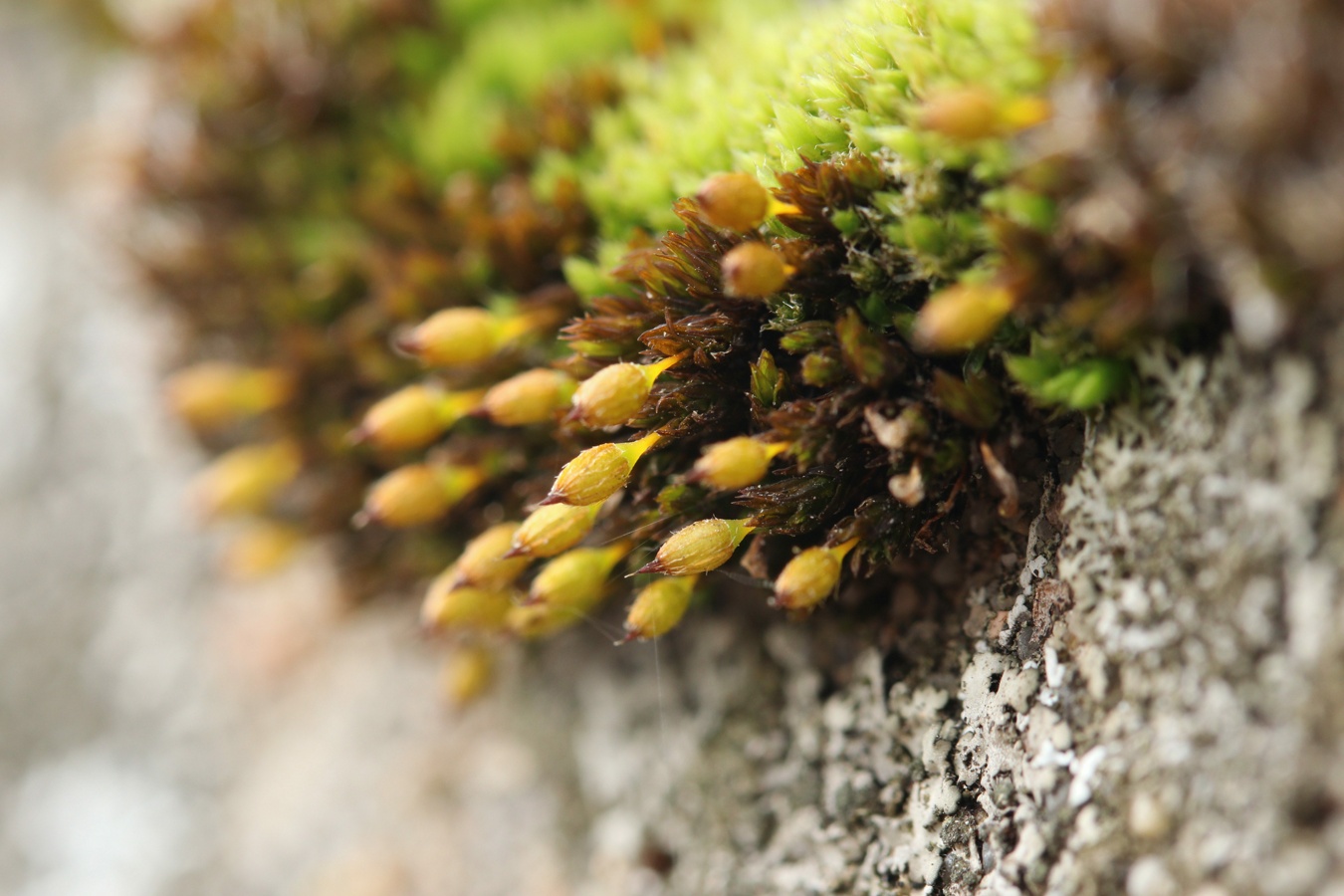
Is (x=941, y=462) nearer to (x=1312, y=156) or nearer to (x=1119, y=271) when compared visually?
(x=1119, y=271)

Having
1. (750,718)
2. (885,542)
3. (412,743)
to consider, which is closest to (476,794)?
(412,743)

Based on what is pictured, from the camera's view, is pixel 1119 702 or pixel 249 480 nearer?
pixel 1119 702

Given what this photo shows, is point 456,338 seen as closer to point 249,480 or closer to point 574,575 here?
point 574,575

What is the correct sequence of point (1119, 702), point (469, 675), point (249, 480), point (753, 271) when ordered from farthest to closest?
point (249, 480) → point (469, 675) → point (753, 271) → point (1119, 702)

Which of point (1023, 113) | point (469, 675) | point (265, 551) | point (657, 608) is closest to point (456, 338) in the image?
point (657, 608)

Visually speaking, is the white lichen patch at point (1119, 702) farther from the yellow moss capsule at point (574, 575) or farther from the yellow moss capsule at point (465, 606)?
the yellow moss capsule at point (465, 606)

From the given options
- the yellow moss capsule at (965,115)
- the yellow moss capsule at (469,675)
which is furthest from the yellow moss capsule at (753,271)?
the yellow moss capsule at (469,675)

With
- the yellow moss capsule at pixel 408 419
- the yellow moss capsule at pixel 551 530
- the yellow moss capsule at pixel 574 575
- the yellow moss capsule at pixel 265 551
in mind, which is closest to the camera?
the yellow moss capsule at pixel 551 530
